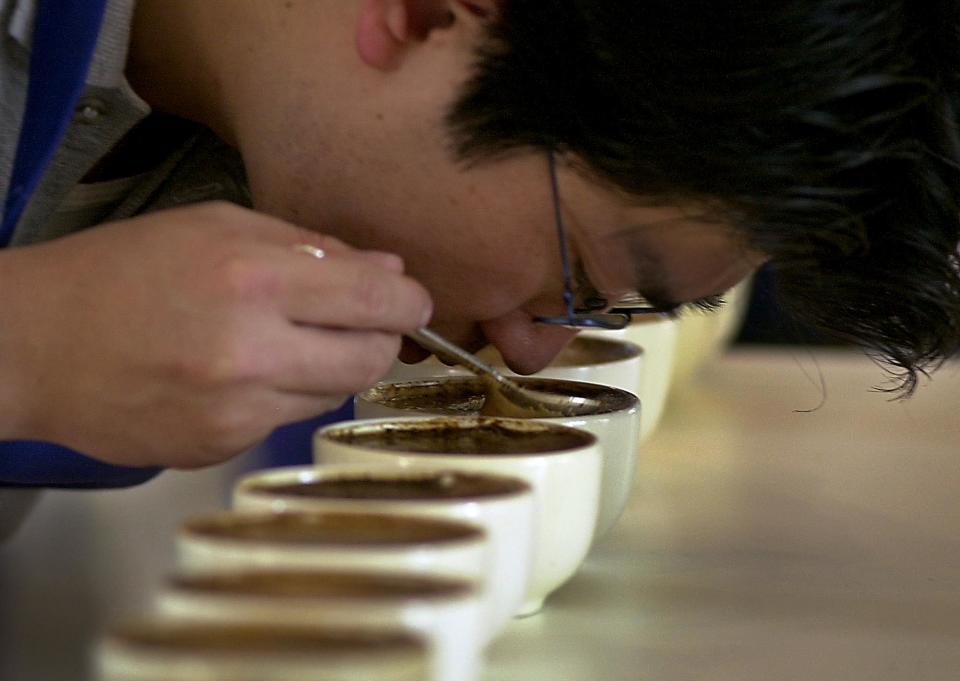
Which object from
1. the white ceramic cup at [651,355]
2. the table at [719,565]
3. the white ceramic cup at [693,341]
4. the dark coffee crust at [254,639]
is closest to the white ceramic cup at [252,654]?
the dark coffee crust at [254,639]

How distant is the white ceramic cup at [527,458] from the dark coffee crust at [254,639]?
16cm

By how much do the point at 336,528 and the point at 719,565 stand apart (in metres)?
0.47

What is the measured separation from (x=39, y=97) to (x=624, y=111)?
1.45 feet

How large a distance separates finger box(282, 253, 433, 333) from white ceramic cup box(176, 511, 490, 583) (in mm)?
233

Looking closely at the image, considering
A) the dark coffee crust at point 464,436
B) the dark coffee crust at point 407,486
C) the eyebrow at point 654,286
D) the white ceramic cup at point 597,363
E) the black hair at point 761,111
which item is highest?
the black hair at point 761,111

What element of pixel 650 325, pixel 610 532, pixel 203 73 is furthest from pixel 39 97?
pixel 650 325

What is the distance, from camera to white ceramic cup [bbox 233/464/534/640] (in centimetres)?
48

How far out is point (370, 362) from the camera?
0.74 metres

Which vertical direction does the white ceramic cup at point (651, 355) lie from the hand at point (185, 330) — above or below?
below

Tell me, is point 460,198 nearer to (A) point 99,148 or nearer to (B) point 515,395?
(B) point 515,395

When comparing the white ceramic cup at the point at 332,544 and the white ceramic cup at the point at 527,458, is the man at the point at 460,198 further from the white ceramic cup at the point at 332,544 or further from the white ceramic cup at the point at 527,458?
the white ceramic cup at the point at 332,544

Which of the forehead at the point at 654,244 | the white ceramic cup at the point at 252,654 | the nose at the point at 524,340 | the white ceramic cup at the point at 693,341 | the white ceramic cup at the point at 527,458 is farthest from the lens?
the white ceramic cup at the point at 693,341

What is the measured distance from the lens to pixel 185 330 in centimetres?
67

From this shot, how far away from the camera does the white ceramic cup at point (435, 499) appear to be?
0.48m
